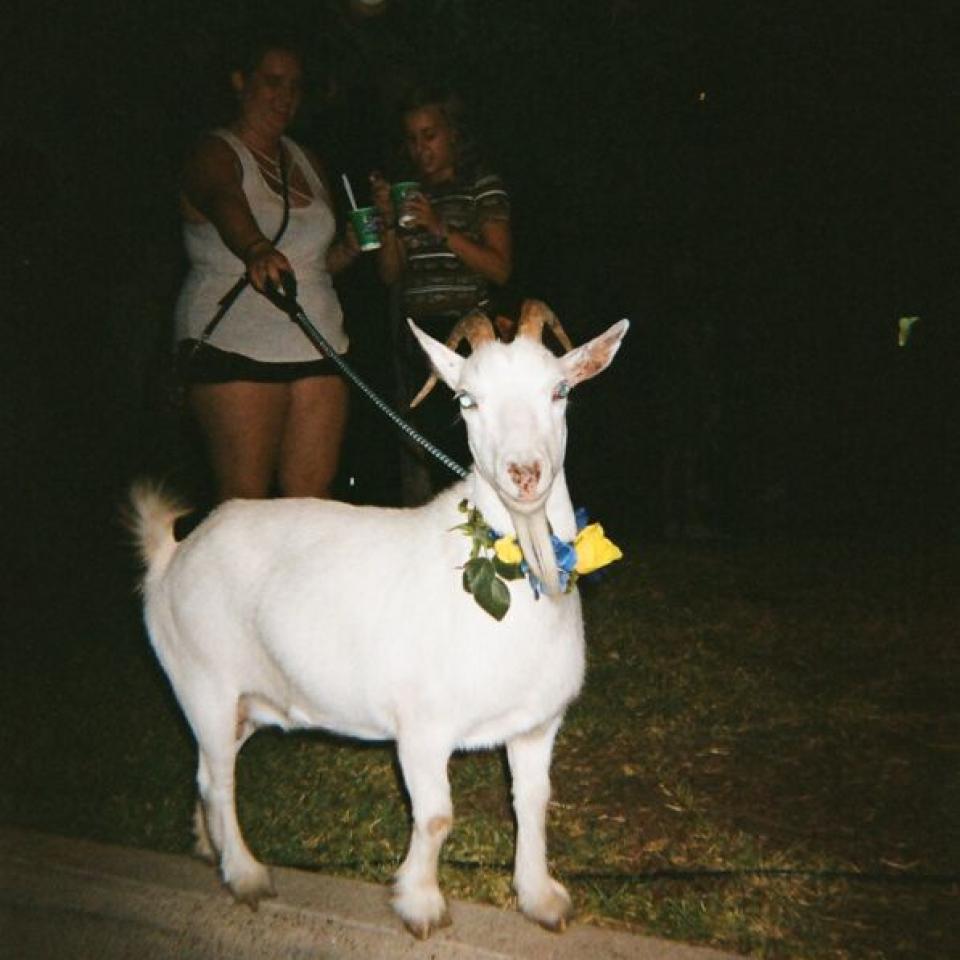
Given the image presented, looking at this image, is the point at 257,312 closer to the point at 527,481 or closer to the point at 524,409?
the point at 524,409

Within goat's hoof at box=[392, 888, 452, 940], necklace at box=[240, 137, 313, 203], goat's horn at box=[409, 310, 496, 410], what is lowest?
goat's hoof at box=[392, 888, 452, 940]

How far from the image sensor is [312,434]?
12.4ft

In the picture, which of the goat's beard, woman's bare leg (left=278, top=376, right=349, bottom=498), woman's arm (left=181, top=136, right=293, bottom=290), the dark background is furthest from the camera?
the dark background

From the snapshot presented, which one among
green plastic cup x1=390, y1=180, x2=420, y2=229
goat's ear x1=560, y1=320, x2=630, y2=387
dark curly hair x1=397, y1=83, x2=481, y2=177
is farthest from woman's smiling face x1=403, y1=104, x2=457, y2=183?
goat's ear x1=560, y1=320, x2=630, y2=387

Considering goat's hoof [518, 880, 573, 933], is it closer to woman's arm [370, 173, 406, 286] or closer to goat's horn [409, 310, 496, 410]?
goat's horn [409, 310, 496, 410]

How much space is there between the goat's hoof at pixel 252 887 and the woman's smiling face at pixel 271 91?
2611 millimetres

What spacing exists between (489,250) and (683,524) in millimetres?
6676

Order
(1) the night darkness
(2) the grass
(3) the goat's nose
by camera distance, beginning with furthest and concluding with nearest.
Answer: (1) the night darkness < (2) the grass < (3) the goat's nose

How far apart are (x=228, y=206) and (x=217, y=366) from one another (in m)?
0.60

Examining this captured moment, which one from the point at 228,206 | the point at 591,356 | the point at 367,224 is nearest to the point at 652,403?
the point at 367,224

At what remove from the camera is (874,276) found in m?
9.44

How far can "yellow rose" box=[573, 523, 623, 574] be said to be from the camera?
266 centimetres

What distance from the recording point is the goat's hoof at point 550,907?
2666 millimetres

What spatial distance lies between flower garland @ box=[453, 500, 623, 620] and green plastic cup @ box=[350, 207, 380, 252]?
132 centimetres
